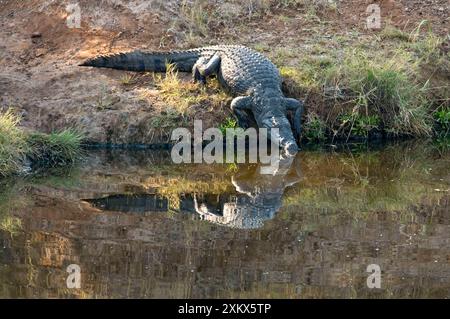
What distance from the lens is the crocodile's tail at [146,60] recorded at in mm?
11211

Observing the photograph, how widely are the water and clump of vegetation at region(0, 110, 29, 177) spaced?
0.29 m

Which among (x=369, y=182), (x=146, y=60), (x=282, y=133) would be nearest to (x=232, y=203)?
(x=369, y=182)

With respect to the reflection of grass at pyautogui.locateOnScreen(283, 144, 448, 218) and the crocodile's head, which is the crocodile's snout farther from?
the reflection of grass at pyautogui.locateOnScreen(283, 144, 448, 218)

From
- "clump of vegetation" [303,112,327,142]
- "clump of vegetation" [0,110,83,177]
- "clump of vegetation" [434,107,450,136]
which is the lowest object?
"clump of vegetation" [434,107,450,136]

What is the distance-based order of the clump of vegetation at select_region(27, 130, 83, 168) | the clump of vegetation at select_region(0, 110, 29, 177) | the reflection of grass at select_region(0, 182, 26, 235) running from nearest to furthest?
the reflection of grass at select_region(0, 182, 26, 235)
the clump of vegetation at select_region(0, 110, 29, 177)
the clump of vegetation at select_region(27, 130, 83, 168)

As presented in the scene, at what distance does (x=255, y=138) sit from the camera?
10.4 metres

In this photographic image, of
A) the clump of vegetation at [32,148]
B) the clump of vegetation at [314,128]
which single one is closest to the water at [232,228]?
the clump of vegetation at [32,148]

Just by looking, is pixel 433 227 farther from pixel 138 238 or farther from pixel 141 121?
pixel 141 121

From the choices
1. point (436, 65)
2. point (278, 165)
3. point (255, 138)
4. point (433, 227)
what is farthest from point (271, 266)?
point (436, 65)

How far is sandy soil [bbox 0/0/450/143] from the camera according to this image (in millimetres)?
10344

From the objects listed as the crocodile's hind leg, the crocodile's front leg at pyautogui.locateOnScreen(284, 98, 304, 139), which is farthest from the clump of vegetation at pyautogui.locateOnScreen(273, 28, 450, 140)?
the crocodile's hind leg

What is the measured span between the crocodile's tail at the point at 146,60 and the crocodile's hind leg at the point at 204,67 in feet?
0.65
